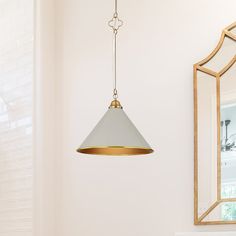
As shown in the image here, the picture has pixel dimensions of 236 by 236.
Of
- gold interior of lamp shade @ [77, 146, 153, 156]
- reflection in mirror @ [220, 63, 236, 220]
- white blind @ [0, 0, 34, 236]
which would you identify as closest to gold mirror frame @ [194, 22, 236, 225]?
reflection in mirror @ [220, 63, 236, 220]

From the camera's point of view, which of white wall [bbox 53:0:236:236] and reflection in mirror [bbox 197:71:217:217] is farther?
white wall [bbox 53:0:236:236]

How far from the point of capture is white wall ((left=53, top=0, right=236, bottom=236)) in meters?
2.24

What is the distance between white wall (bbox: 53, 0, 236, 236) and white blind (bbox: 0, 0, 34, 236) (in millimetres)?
160

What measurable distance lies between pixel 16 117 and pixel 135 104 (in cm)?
61

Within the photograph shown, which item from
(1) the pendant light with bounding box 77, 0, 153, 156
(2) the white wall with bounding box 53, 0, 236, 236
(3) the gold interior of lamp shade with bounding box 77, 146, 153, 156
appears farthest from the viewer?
(2) the white wall with bounding box 53, 0, 236, 236

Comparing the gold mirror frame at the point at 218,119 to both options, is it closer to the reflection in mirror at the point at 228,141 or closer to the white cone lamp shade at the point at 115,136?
the reflection in mirror at the point at 228,141

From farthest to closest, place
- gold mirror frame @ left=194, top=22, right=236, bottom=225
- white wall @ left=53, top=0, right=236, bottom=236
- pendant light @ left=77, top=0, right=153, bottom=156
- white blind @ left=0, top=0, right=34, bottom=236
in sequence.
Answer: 1. white blind @ left=0, top=0, right=34, bottom=236
2. white wall @ left=53, top=0, right=236, bottom=236
3. gold mirror frame @ left=194, top=22, right=236, bottom=225
4. pendant light @ left=77, top=0, right=153, bottom=156

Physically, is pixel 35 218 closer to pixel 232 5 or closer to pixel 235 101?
pixel 235 101

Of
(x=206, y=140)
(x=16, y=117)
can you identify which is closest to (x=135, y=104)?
(x=206, y=140)

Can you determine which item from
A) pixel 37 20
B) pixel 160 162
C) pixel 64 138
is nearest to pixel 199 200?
pixel 160 162

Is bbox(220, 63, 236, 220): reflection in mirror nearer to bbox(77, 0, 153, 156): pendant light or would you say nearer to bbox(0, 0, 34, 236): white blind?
bbox(77, 0, 153, 156): pendant light

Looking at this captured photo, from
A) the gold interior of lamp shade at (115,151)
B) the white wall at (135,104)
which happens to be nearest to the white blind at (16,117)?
the white wall at (135,104)

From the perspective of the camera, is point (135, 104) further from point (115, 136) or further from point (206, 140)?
point (115, 136)

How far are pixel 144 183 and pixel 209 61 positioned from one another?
0.60 metres
